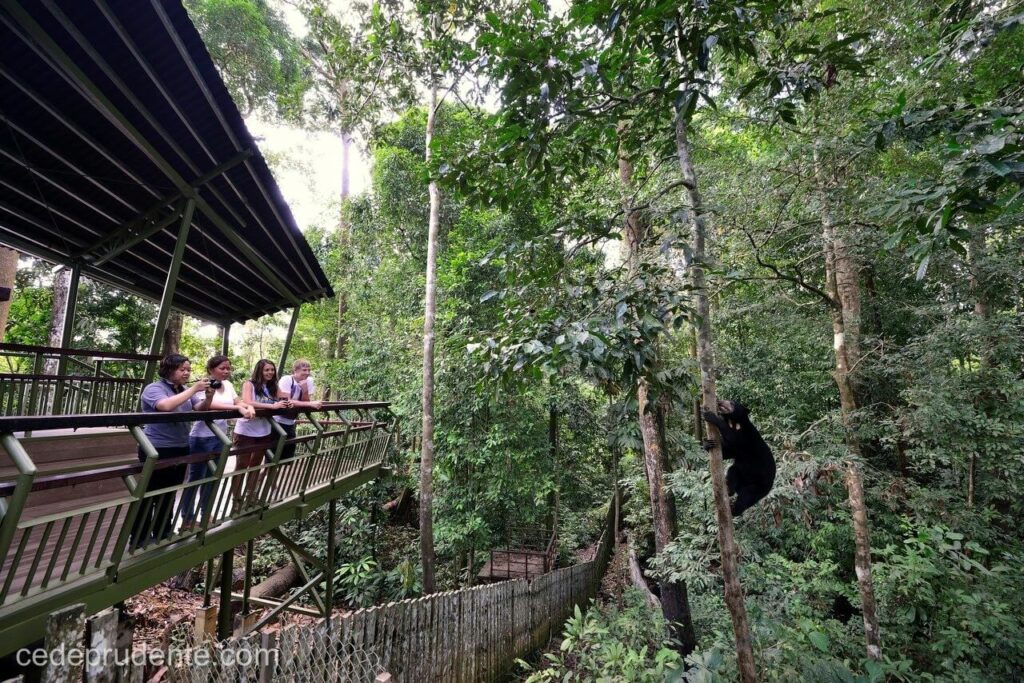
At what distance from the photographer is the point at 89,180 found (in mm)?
4160

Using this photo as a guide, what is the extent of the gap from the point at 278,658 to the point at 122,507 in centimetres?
170

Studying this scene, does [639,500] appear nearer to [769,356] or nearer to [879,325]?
[769,356]

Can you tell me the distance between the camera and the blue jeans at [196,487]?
123 inches

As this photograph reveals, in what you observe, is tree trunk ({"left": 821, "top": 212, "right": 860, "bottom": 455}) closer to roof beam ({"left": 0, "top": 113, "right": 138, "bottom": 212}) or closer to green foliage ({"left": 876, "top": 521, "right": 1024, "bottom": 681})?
green foliage ({"left": 876, "top": 521, "right": 1024, "bottom": 681})

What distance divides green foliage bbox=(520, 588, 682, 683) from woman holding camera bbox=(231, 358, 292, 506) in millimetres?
2862

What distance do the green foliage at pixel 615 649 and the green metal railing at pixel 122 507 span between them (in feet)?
9.34

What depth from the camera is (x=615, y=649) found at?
352cm

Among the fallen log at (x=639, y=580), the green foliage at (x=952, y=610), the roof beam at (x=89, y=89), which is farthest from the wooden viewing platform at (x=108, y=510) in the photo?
the green foliage at (x=952, y=610)

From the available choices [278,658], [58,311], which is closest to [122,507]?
[278,658]

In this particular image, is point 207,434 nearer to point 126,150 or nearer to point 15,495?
point 15,495

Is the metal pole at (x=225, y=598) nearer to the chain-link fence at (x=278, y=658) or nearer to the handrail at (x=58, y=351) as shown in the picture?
the chain-link fence at (x=278, y=658)

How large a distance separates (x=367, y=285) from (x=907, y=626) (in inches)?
476

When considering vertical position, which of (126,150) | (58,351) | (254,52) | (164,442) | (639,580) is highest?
(254,52)

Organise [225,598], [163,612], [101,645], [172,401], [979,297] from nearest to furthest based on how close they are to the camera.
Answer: [101,645], [172,401], [225,598], [979,297], [163,612]
